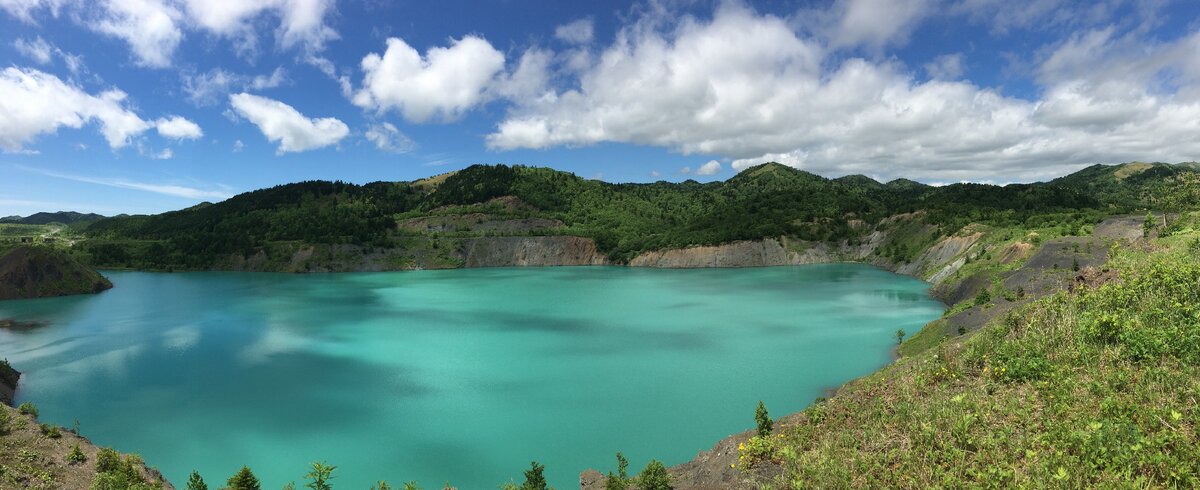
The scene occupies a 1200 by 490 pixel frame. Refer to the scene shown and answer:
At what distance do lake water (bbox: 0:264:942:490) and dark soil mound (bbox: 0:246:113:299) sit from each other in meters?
5.48

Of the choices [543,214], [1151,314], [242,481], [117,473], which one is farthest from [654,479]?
[543,214]

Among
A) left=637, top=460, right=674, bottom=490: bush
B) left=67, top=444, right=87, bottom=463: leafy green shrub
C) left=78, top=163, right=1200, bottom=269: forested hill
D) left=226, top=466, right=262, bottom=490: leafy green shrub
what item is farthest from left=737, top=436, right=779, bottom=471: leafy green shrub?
left=78, top=163, right=1200, bottom=269: forested hill

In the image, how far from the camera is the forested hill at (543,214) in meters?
82.4

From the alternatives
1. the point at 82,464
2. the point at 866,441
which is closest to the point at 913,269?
the point at 866,441

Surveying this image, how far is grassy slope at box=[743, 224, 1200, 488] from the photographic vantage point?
6.98m

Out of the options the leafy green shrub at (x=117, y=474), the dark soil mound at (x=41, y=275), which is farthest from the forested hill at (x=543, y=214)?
the leafy green shrub at (x=117, y=474)

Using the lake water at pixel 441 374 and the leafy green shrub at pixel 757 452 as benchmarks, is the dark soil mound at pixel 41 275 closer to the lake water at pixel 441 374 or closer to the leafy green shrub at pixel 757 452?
the lake water at pixel 441 374

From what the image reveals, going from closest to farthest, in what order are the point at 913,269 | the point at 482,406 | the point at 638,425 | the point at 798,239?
the point at 638,425, the point at 482,406, the point at 913,269, the point at 798,239

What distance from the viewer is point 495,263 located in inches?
3939

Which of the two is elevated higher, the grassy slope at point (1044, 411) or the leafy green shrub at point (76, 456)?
the grassy slope at point (1044, 411)

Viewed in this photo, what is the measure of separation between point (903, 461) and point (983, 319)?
776 inches

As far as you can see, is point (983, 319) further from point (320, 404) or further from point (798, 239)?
point (798, 239)

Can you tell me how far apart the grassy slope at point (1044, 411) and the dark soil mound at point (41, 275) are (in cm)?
7991

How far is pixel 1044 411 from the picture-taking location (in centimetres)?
851
